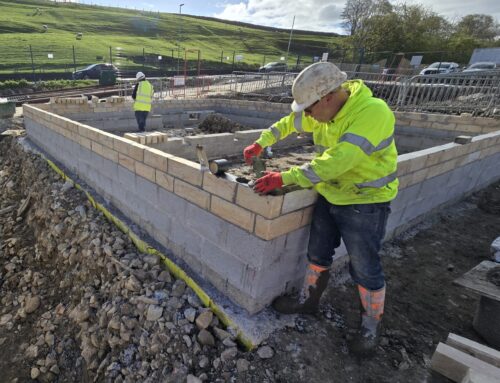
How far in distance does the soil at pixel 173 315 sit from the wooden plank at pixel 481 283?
53cm

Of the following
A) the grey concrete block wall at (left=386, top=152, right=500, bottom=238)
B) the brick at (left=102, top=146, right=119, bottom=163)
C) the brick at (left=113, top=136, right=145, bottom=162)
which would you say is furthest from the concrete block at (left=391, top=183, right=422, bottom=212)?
the brick at (left=102, top=146, right=119, bottom=163)

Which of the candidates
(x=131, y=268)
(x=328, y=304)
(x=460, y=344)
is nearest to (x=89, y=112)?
(x=131, y=268)

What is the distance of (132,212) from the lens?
420cm

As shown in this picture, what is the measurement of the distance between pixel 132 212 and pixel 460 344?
3.75 m

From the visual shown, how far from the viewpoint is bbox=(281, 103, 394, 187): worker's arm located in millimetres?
1995

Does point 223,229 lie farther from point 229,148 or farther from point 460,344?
point 229,148

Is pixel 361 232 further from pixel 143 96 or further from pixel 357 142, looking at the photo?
pixel 143 96

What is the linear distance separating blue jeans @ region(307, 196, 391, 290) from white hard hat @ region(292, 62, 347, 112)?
33.5 inches

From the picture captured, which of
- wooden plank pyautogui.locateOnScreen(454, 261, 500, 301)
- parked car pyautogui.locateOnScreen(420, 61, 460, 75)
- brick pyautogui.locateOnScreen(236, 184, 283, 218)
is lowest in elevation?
wooden plank pyautogui.locateOnScreen(454, 261, 500, 301)

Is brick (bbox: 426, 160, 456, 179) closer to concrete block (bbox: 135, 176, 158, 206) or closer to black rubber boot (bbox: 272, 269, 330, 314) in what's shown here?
black rubber boot (bbox: 272, 269, 330, 314)

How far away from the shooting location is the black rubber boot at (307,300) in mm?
2689

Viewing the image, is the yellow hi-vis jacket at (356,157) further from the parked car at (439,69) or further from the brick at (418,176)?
the parked car at (439,69)

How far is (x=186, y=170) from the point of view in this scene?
120 inches

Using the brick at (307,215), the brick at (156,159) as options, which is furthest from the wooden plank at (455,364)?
the brick at (156,159)
